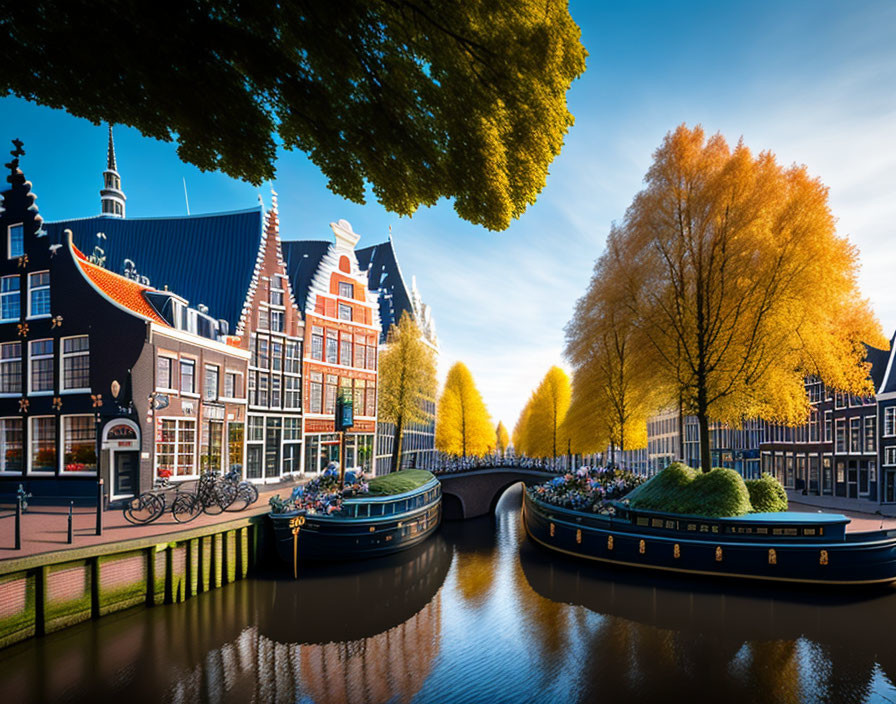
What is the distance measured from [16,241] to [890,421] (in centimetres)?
4865

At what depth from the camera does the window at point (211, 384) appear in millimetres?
29062

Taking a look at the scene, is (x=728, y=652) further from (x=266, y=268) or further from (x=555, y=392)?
(x=555, y=392)

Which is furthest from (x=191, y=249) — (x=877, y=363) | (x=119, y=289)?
(x=877, y=363)

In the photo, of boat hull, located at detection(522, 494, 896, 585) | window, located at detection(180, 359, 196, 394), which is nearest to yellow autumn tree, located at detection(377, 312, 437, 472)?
window, located at detection(180, 359, 196, 394)

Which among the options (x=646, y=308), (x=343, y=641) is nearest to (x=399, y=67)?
(x=343, y=641)

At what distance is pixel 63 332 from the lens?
24578 mm

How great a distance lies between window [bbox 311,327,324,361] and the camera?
37.8 m

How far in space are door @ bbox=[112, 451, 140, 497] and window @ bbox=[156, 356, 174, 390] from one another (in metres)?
3.28

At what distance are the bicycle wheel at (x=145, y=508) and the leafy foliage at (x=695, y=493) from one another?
59.2 ft

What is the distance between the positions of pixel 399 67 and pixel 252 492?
23.8m

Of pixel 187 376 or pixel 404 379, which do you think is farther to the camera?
pixel 404 379

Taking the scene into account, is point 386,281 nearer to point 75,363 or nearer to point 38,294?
point 38,294

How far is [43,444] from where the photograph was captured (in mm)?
24391

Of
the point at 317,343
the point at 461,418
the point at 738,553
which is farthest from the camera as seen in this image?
the point at 461,418
